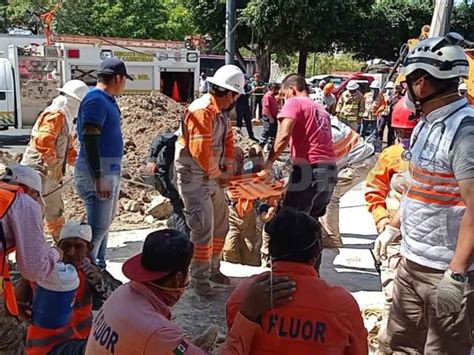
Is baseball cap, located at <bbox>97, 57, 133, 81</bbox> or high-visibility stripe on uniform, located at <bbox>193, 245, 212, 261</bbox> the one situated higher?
baseball cap, located at <bbox>97, 57, 133, 81</bbox>

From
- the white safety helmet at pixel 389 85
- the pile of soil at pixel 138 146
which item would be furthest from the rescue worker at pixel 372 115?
the pile of soil at pixel 138 146

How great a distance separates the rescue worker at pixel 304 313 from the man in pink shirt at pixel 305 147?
2.96 m

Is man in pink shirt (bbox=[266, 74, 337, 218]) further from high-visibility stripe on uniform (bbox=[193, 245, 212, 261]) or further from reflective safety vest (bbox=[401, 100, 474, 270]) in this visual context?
reflective safety vest (bbox=[401, 100, 474, 270])

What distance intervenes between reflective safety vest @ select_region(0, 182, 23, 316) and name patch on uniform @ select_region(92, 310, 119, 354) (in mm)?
768

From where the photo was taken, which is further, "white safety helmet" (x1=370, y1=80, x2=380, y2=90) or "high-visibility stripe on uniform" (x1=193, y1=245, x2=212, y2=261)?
"white safety helmet" (x1=370, y1=80, x2=380, y2=90)

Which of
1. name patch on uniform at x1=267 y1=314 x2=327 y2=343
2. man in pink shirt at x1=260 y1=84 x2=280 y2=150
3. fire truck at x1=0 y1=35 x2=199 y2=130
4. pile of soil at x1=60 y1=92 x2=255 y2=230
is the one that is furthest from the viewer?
A: fire truck at x1=0 y1=35 x2=199 y2=130

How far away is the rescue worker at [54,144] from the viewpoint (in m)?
5.93

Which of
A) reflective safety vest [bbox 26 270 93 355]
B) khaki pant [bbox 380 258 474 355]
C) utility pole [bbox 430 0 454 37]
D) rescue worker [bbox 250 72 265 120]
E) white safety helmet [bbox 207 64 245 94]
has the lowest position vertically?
rescue worker [bbox 250 72 265 120]

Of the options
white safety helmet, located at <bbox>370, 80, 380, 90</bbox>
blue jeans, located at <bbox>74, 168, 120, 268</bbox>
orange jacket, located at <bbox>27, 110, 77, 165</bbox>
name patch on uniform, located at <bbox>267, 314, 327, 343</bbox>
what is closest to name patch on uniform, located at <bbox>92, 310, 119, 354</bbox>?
name patch on uniform, located at <bbox>267, 314, 327, 343</bbox>

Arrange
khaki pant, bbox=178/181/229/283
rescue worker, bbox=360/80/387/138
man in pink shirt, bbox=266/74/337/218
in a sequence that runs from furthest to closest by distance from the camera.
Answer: rescue worker, bbox=360/80/387/138, man in pink shirt, bbox=266/74/337/218, khaki pant, bbox=178/181/229/283

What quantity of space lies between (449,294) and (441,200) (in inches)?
17.4

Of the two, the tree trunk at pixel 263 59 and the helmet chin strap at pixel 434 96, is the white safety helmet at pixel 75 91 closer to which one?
the helmet chin strap at pixel 434 96

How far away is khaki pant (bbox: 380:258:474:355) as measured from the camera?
3.00m

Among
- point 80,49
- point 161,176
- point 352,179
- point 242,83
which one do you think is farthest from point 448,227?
point 80,49
